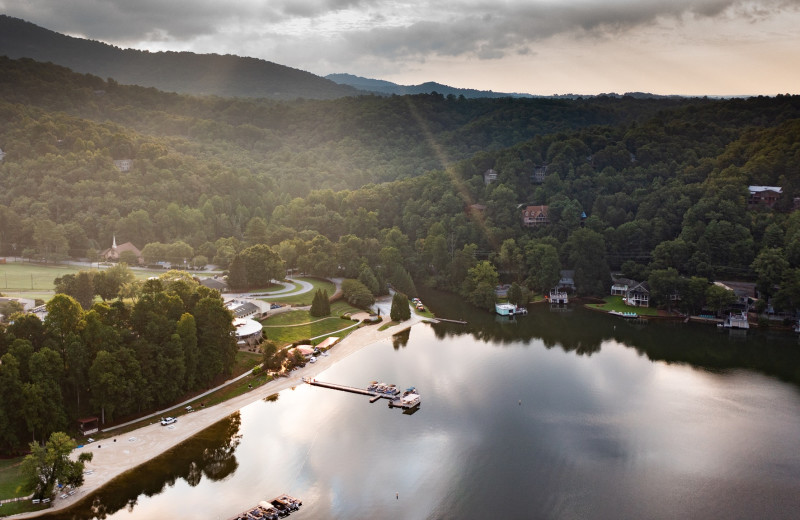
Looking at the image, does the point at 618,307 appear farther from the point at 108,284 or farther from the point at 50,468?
the point at 50,468

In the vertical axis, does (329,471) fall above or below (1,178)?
below

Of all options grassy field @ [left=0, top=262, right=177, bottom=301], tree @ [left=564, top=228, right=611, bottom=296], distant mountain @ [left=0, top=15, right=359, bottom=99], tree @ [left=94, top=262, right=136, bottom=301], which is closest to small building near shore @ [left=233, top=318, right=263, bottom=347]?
tree @ [left=94, top=262, right=136, bottom=301]

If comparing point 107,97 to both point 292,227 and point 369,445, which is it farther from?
point 369,445

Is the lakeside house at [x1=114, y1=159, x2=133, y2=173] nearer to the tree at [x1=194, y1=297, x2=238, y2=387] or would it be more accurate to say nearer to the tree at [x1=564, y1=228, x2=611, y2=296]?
the tree at [x1=194, y1=297, x2=238, y2=387]

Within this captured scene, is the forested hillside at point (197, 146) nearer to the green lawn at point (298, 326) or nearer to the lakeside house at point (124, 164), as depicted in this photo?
the lakeside house at point (124, 164)

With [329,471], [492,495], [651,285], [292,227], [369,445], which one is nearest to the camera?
[492,495]

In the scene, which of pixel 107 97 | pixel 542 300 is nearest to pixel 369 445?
pixel 542 300

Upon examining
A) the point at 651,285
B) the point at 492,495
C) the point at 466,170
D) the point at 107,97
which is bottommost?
the point at 492,495
